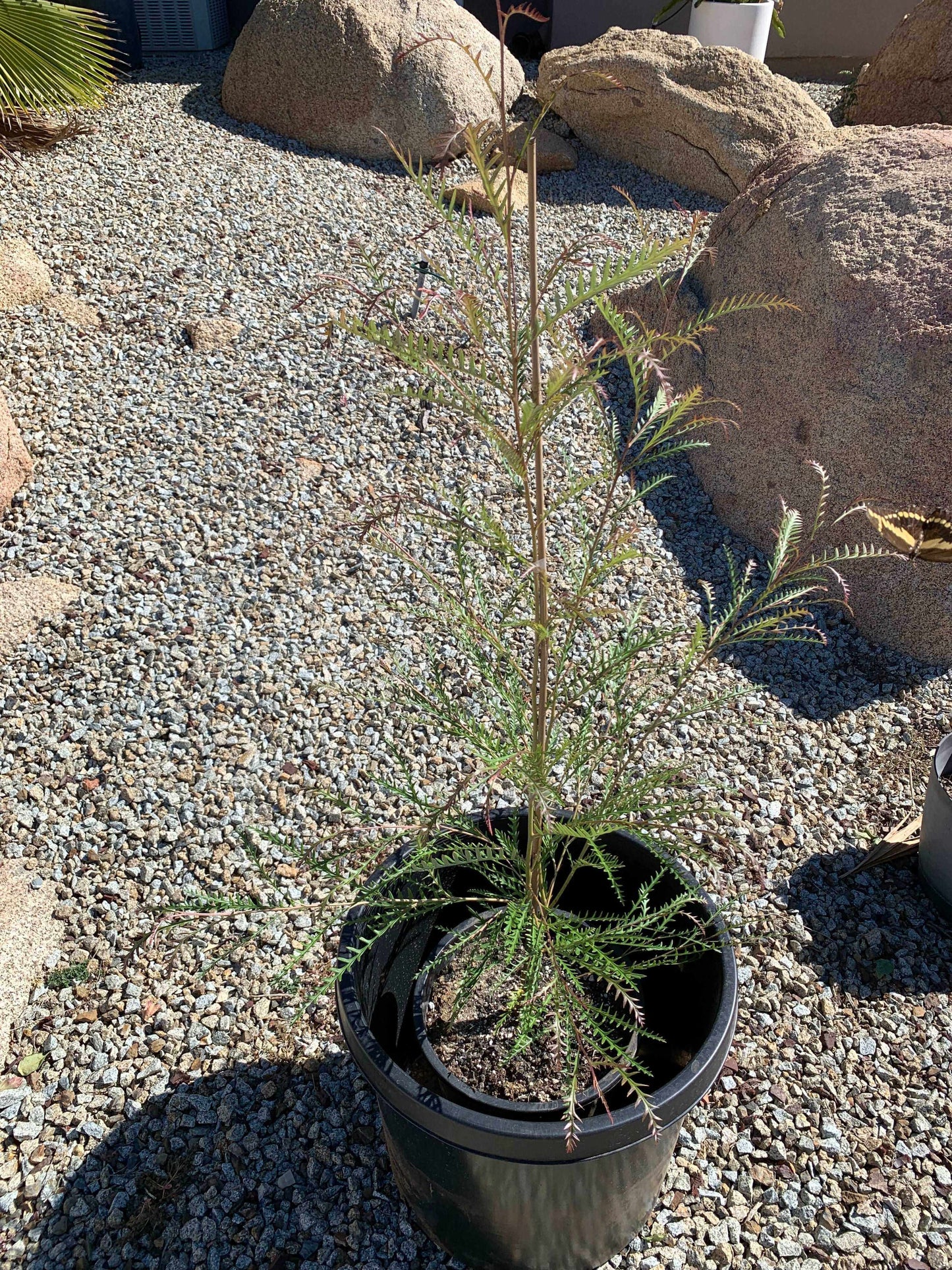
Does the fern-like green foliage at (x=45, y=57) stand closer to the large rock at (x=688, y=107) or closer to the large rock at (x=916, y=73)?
the large rock at (x=688, y=107)

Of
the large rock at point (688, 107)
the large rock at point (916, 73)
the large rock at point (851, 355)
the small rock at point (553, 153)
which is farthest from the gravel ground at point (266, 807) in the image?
the large rock at point (916, 73)

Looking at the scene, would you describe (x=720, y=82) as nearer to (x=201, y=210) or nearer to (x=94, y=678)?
(x=201, y=210)

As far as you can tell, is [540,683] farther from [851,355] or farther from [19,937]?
[851,355]

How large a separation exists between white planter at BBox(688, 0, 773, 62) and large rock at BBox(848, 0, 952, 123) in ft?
3.41

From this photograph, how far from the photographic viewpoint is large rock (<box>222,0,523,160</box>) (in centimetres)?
567

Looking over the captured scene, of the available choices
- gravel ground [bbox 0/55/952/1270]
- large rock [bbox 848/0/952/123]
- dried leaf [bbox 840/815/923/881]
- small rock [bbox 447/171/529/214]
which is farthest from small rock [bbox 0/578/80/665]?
large rock [bbox 848/0/952/123]

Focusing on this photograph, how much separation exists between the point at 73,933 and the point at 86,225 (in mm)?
3717

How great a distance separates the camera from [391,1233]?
6.08ft

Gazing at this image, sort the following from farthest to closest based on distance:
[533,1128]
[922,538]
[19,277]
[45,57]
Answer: [45,57] < [19,277] < [922,538] < [533,1128]

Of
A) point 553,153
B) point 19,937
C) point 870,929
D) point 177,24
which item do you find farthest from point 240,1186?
point 177,24

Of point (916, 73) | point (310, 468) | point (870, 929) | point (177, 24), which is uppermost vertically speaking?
point (916, 73)

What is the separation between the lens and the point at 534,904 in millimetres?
1655

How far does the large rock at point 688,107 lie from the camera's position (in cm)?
576

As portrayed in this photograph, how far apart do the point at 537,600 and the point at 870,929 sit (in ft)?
5.14
